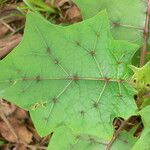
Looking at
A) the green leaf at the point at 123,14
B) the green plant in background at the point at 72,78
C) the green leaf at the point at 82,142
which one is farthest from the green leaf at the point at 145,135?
the green leaf at the point at 123,14

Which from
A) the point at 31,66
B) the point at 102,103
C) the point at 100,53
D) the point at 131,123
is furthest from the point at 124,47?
the point at 131,123

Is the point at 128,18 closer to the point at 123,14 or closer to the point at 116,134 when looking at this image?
the point at 123,14

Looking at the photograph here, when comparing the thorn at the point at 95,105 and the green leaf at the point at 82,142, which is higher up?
the thorn at the point at 95,105

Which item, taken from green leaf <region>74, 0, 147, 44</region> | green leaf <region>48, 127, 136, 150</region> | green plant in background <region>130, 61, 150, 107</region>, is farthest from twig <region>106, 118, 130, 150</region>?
green leaf <region>74, 0, 147, 44</region>

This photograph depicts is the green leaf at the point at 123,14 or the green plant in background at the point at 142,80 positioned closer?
the green plant in background at the point at 142,80

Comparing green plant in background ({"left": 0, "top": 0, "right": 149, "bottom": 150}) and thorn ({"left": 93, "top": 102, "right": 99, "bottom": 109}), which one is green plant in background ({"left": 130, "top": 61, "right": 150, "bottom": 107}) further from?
thorn ({"left": 93, "top": 102, "right": 99, "bottom": 109})

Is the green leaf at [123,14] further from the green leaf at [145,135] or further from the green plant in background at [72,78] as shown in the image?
the green leaf at [145,135]

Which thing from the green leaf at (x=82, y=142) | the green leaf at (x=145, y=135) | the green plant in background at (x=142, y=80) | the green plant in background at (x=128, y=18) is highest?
the green plant in background at (x=128, y=18)
